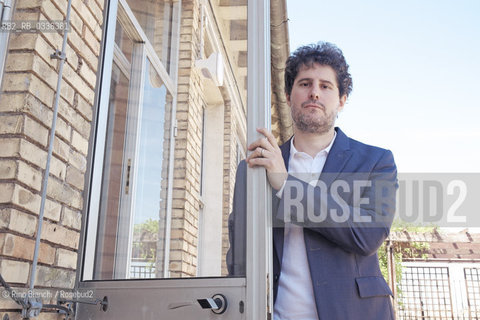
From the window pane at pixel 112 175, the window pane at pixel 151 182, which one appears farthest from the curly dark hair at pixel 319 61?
the window pane at pixel 112 175

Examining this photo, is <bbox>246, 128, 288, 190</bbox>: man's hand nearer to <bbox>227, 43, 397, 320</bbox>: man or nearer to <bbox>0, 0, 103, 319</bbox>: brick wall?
<bbox>227, 43, 397, 320</bbox>: man

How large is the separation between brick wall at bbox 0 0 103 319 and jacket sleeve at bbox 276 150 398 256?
2.27ft

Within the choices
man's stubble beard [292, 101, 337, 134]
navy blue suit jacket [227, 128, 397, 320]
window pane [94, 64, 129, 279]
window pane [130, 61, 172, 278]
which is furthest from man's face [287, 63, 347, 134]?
window pane [94, 64, 129, 279]

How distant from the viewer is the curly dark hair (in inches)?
61.9

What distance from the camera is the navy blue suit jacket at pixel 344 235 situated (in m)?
1.20

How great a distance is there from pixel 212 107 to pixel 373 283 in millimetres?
740

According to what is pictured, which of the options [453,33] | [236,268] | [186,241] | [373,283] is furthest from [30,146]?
[453,33]

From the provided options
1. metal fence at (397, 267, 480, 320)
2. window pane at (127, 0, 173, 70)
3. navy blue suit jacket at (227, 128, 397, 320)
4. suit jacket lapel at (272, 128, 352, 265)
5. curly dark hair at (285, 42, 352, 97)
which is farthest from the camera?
metal fence at (397, 267, 480, 320)

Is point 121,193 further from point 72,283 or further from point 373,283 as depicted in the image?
point 373,283

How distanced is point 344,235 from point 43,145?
0.92 meters

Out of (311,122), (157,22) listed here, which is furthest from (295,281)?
(157,22)

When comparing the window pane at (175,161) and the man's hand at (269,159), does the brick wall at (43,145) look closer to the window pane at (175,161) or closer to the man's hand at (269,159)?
the window pane at (175,161)

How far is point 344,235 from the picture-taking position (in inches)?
47.3

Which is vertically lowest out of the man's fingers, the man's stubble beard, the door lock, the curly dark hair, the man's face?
the door lock
